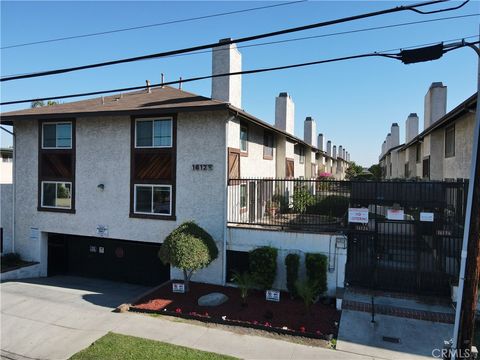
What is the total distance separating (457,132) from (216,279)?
10494mm

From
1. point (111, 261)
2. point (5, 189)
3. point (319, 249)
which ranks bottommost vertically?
point (111, 261)

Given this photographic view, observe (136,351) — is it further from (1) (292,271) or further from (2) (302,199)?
(2) (302,199)

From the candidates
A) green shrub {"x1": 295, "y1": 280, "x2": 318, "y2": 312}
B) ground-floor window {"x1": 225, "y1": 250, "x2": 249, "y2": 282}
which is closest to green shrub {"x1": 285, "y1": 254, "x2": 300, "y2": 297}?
green shrub {"x1": 295, "y1": 280, "x2": 318, "y2": 312}

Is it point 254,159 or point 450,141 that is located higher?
point 450,141

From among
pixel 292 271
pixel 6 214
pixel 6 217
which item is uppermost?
pixel 6 214

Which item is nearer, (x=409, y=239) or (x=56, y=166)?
(x=409, y=239)

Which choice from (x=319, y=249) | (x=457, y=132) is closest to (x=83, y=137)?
(x=319, y=249)

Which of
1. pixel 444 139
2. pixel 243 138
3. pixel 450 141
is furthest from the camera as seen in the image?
pixel 444 139

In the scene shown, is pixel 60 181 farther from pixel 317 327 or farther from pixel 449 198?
pixel 449 198

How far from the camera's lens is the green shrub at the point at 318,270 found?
10.6m

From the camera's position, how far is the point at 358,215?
10.6m

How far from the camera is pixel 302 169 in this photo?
28.5m

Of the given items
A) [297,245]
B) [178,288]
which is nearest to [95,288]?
[178,288]

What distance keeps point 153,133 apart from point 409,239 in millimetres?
9745
